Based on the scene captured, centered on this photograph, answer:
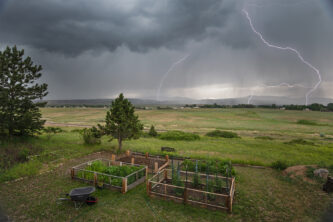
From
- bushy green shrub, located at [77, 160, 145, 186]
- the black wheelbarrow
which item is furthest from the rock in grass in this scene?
the black wheelbarrow

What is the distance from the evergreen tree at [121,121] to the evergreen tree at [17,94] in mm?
9928

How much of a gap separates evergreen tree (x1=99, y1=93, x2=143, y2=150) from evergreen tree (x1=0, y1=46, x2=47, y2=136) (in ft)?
32.6

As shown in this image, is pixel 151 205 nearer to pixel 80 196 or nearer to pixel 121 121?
pixel 80 196

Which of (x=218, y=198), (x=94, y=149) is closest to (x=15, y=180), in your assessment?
(x=94, y=149)

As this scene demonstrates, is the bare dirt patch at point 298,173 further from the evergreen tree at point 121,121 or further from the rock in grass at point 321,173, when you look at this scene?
the evergreen tree at point 121,121

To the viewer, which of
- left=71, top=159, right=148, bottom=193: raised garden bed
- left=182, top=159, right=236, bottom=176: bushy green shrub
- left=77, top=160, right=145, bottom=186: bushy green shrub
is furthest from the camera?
left=182, top=159, right=236, bottom=176: bushy green shrub

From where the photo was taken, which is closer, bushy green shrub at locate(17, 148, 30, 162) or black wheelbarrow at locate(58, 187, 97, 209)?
black wheelbarrow at locate(58, 187, 97, 209)

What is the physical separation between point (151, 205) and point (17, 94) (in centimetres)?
2282

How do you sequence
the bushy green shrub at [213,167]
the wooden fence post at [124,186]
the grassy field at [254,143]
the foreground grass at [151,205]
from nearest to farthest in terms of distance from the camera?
the foreground grass at [151,205], the wooden fence post at [124,186], the bushy green shrub at [213,167], the grassy field at [254,143]

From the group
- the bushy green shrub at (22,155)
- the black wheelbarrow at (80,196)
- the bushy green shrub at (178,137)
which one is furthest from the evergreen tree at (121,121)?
the bushy green shrub at (178,137)

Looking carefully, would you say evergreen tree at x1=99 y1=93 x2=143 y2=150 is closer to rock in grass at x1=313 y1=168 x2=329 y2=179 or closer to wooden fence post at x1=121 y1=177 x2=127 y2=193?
wooden fence post at x1=121 y1=177 x2=127 y2=193

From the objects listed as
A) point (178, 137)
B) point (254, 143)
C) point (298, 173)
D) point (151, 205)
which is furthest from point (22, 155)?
point (254, 143)

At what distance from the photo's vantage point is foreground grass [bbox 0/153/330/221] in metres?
9.30

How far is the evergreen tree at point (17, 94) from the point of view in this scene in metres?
21.9
